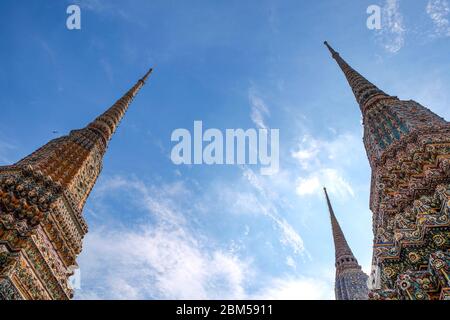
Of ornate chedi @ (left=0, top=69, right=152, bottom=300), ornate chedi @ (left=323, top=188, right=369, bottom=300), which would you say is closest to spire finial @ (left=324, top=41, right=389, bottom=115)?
ornate chedi @ (left=0, top=69, right=152, bottom=300)

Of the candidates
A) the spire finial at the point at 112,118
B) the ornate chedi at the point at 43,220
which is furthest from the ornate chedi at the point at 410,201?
the spire finial at the point at 112,118

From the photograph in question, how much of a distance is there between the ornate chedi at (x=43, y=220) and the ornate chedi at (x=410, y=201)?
41.0ft

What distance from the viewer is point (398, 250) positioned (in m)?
9.92

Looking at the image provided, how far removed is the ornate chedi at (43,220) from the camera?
13180 mm

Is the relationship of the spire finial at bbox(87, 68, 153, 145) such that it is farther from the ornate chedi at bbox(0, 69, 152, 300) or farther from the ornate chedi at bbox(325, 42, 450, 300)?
the ornate chedi at bbox(325, 42, 450, 300)

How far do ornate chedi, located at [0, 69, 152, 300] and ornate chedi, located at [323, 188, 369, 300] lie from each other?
1424 inches

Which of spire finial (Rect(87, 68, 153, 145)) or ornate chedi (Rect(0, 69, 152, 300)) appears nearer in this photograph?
ornate chedi (Rect(0, 69, 152, 300))

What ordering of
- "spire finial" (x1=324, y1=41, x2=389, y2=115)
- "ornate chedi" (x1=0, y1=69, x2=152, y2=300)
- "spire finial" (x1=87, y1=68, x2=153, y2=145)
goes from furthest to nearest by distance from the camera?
1. "spire finial" (x1=87, y1=68, x2=153, y2=145)
2. "spire finial" (x1=324, y1=41, x2=389, y2=115)
3. "ornate chedi" (x1=0, y1=69, x2=152, y2=300)

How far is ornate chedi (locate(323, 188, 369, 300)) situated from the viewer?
44016 mm

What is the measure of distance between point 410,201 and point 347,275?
134 feet

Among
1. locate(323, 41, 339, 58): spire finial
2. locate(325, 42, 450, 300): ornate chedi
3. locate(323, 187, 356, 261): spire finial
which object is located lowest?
locate(325, 42, 450, 300): ornate chedi

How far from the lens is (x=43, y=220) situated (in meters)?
15.4

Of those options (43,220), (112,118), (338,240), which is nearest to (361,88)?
(112,118)

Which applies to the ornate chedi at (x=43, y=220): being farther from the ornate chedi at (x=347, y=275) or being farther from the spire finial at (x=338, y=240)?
the spire finial at (x=338, y=240)
